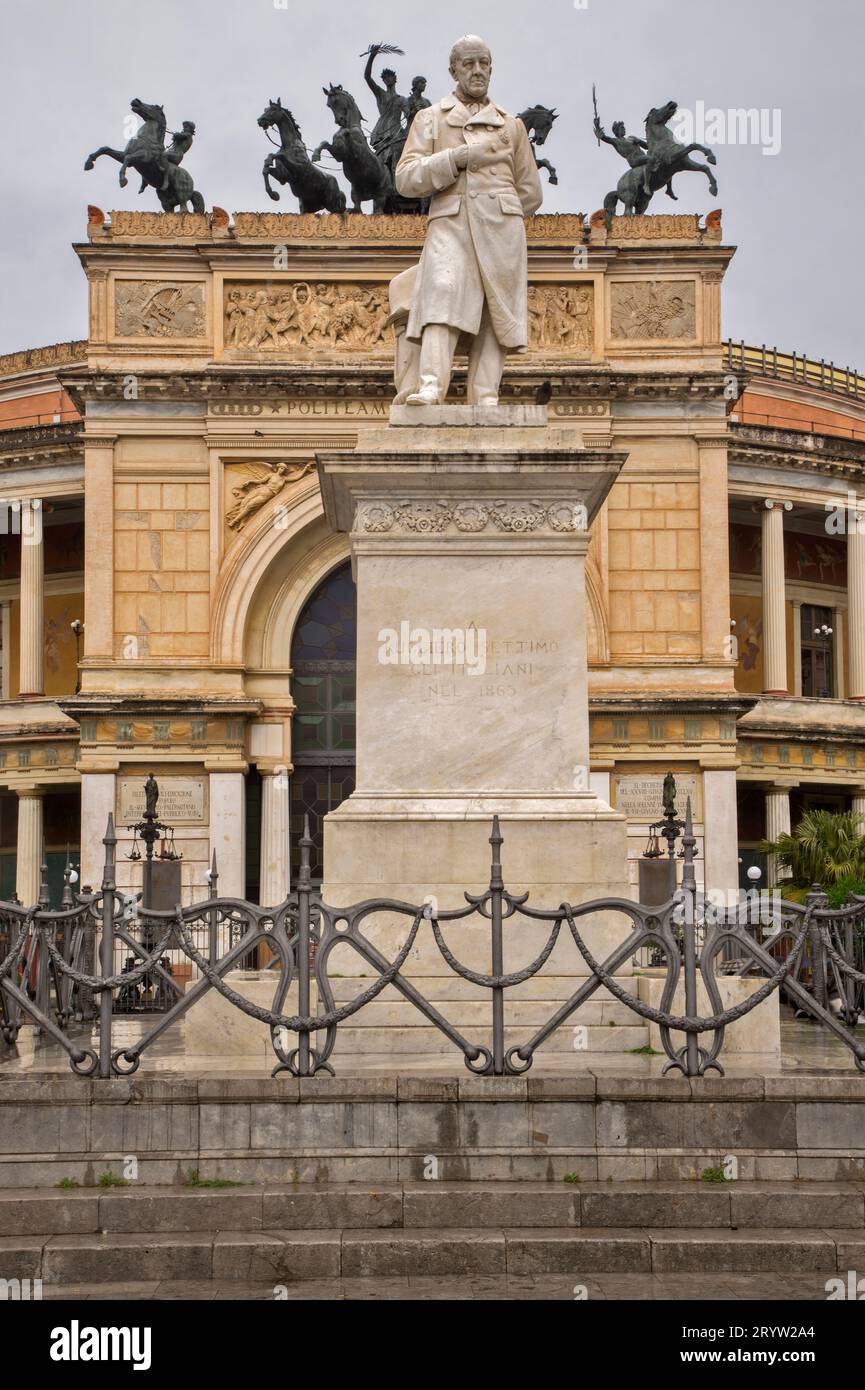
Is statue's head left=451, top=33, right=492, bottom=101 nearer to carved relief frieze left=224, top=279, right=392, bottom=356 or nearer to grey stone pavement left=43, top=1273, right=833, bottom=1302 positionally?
grey stone pavement left=43, top=1273, right=833, bottom=1302

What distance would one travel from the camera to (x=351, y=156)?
4241cm

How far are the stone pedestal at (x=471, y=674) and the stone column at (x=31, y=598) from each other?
32780 millimetres

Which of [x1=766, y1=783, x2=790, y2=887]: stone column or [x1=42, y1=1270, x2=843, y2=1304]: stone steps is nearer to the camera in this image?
[x1=42, y1=1270, x2=843, y2=1304]: stone steps

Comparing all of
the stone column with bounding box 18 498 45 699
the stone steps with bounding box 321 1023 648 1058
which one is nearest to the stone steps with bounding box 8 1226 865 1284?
the stone steps with bounding box 321 1023 648 1058

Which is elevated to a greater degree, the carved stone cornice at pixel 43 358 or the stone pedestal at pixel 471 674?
the carved stone cornice at pixel 43 358

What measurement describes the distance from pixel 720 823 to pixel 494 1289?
101 feet

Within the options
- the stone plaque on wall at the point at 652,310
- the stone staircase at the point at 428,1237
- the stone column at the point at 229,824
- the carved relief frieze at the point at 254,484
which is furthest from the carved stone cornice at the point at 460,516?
the stone plaque on wall at the point at 652,310

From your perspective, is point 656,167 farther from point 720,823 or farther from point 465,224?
point 465,224

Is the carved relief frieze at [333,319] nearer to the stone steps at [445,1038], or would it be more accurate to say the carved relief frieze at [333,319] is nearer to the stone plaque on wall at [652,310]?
the stone plaque on wall at [652,310]

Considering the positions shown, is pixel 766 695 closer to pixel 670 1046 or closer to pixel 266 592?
pixel 266 592

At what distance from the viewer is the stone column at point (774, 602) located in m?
44.4

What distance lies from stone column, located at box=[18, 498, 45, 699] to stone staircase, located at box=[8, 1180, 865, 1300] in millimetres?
36355

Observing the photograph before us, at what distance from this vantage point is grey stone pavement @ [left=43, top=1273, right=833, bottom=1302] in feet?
25.4

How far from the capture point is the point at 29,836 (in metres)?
43.3
